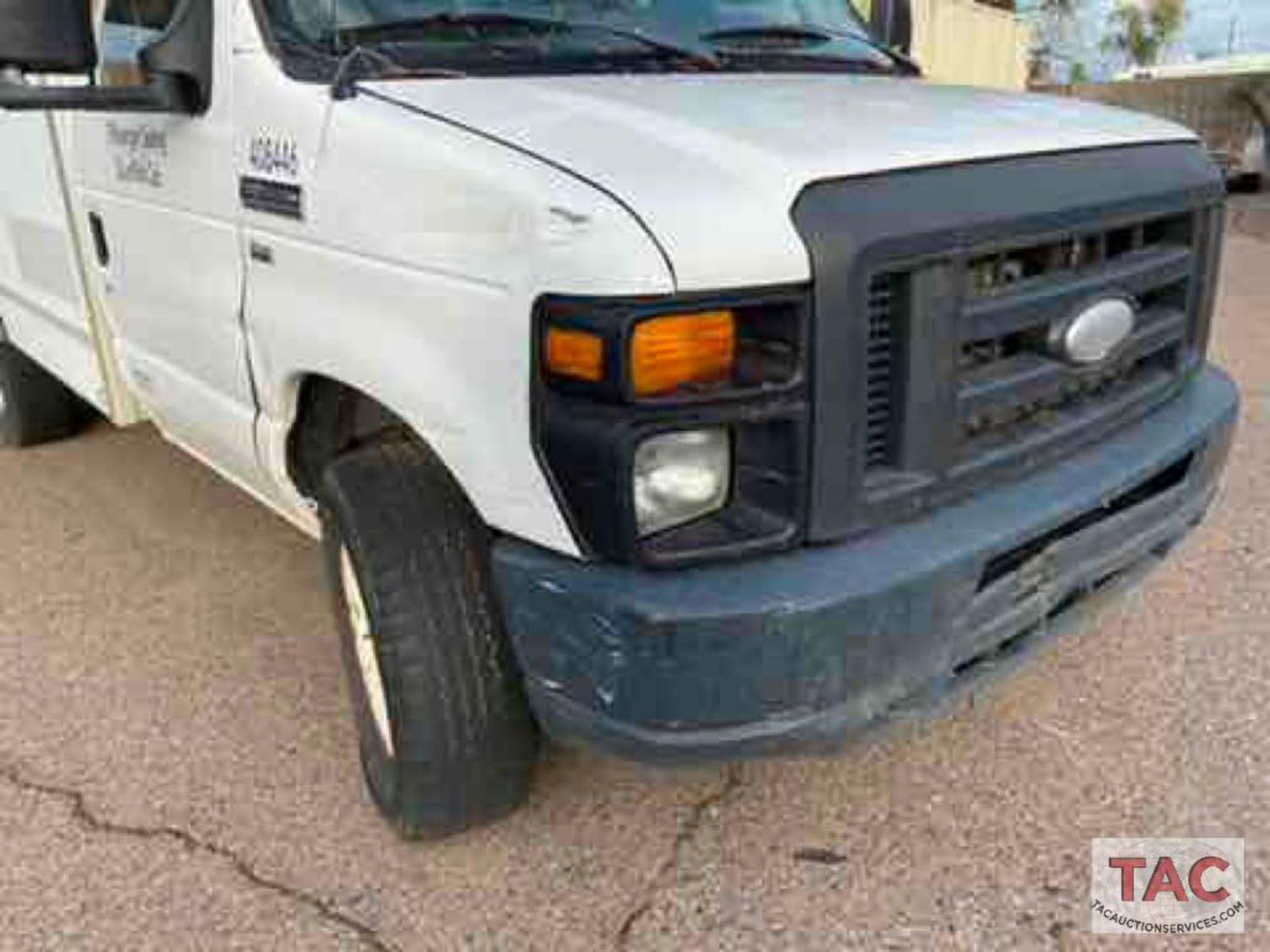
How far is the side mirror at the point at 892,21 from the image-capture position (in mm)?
3773

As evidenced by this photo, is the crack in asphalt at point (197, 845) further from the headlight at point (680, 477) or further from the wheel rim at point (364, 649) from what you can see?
the headlight at point (680, 477)

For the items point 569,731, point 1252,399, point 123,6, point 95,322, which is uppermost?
point 123,6

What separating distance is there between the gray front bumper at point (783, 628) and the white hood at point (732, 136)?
50 cm

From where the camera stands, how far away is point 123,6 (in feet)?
9.80

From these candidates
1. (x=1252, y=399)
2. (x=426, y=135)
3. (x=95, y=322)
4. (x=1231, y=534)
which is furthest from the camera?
(x=1252, y=399)

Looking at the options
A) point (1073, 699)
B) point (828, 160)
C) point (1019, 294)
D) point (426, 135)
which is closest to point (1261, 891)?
point (1073, 699)

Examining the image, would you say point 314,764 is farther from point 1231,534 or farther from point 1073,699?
point 1231,534

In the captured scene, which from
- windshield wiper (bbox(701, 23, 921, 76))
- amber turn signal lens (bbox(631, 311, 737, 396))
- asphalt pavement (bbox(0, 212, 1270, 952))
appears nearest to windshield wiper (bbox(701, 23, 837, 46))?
windshield wiper (bbox(701, 23, 921, 76))

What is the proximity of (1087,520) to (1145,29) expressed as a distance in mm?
65514

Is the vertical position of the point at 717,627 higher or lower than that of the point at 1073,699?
higher

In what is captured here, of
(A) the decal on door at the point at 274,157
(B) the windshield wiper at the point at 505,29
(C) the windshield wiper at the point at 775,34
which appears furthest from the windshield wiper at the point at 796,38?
(A) the decal on door at the point at 274,157

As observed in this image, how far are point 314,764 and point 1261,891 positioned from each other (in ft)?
7.28

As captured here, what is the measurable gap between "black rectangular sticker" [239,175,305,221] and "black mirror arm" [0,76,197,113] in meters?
0.27

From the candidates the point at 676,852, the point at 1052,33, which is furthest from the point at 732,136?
the point at 1052,33
